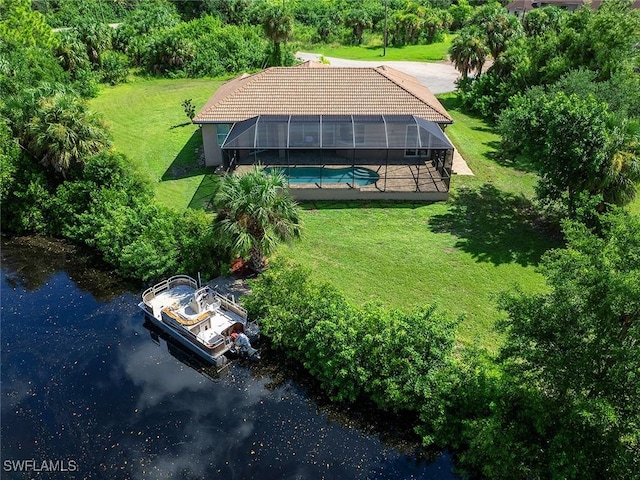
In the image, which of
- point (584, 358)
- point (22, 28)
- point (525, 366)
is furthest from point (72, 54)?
point (584, 358)

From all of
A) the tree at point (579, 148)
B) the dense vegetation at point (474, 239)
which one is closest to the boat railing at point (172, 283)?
the dense vegetation at point (474, 239)

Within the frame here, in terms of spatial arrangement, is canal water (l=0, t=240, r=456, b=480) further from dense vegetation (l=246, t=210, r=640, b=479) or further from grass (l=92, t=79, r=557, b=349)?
grass (l=92, t=79, r=557, b=349)

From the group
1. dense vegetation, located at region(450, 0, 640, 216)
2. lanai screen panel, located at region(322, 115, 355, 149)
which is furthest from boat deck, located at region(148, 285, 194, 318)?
dense vegetation, located at region(450, 0, 640, 216)

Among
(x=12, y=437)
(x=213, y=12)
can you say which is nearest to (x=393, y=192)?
(x=12, y=437)

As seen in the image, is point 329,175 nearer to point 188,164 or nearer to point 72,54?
point 188,164

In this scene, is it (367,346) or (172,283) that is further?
(172,283)

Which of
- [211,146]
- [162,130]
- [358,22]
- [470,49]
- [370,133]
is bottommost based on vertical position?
[162,130]
